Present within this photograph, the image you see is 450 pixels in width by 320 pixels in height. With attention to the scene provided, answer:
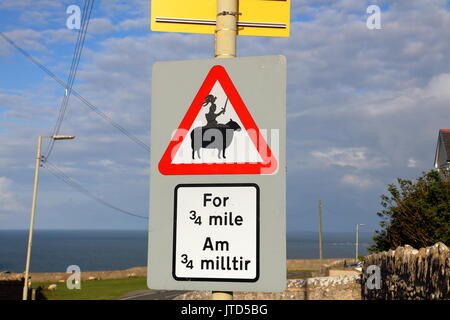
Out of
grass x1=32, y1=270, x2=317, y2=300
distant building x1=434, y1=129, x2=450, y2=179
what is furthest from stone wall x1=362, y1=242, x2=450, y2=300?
distant building x1=434, y1=129, x2=450, y2=179

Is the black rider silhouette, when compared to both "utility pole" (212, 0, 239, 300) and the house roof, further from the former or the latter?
the house roof

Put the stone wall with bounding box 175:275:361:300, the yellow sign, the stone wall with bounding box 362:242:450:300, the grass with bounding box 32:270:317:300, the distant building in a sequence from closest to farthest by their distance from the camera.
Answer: the yellow sign
the stone wall with bounding box 362:242:450:300
the stone wall with bounding box 175:275:361:300
the grass with bounding box 32:270:317:300
the distant building

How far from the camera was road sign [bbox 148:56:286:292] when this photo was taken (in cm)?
Answer: 267

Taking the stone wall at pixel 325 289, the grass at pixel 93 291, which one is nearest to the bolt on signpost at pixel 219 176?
the stone wall at pixel 325 289

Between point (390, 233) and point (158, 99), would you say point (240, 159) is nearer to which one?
point (158, 99)

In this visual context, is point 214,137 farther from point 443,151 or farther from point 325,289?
point 443,151

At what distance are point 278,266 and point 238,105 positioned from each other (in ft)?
3.03

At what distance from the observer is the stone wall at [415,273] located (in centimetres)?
1211

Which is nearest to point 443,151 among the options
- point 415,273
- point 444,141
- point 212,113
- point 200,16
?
point 444,141

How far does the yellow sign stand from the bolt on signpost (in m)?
0.30

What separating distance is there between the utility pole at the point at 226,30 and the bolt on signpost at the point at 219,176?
1 cm

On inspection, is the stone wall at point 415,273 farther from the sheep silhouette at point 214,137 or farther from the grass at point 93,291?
the grass at point 93,291

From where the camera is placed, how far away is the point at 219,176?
2719 mm

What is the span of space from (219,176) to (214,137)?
0.23 metres
